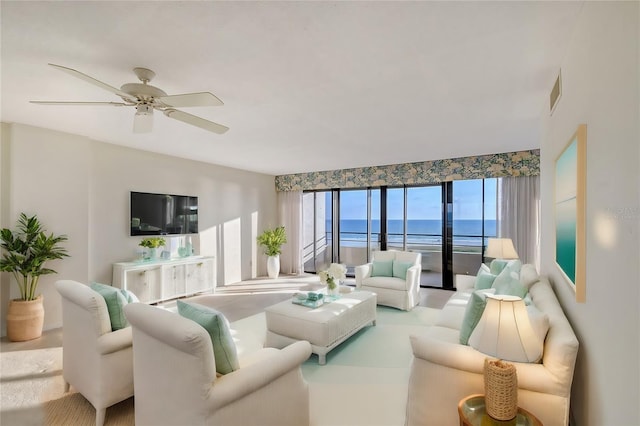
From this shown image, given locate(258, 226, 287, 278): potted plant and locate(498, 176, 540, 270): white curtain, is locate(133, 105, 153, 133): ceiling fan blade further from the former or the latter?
locate(498, 176, 540, 270): white curtain

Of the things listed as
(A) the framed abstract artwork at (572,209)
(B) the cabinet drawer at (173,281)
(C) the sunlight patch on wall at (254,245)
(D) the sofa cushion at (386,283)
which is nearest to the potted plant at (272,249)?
(C) the sunlight patch on wall at (254,245)

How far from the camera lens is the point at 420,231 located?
650 centimetres

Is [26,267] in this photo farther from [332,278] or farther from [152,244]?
[332,278]

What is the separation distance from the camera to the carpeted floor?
7.12 feet

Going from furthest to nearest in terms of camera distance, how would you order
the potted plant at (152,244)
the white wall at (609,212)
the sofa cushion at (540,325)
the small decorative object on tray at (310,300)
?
1. the potted plant at (152,244)
2. the small decorative object on tray at (310,300)
3. the sofa cushion at (540,325)
4. the white wall at (609,212)

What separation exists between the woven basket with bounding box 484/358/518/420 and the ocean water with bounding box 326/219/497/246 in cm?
450

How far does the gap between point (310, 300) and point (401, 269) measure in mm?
1987

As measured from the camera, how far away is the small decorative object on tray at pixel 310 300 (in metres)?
3.41

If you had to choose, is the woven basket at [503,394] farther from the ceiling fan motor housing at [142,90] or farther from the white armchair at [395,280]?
the white armchair at [395,280]

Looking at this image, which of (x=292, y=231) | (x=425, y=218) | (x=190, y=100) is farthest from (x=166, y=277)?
(x=425, y=218)

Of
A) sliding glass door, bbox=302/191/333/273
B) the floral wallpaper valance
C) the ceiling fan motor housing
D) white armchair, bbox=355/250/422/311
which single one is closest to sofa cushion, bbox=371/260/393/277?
white armchair, bbox=355/250/422/311

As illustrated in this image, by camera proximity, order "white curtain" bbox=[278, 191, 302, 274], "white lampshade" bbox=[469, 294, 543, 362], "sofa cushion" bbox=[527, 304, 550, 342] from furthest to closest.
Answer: "white curtain" bbox=[278, 191, 302, 274] → "sofa cushion" bbox=[527, 304, 550, 342] → "white lampshade" bbox=[469, 294, 543, 362]

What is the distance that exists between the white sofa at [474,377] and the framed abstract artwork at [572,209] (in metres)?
0.26

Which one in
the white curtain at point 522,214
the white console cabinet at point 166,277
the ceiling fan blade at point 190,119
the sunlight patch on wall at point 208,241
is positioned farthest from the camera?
the sunlight patch on wall at point 208,241
